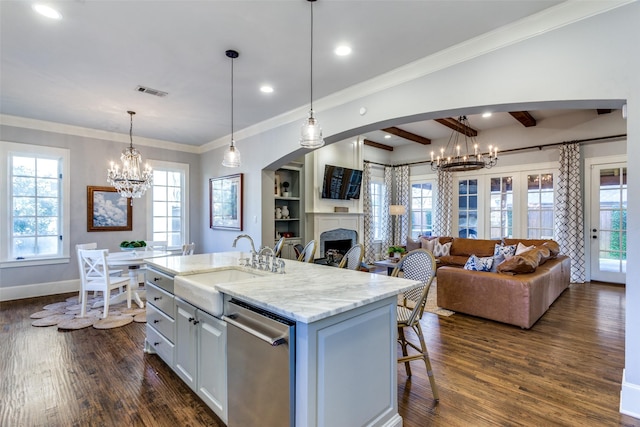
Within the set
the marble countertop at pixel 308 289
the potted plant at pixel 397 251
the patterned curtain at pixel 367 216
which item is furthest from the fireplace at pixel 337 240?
the marble countertop at pixel 308 289

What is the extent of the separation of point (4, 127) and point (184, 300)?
4.93 m

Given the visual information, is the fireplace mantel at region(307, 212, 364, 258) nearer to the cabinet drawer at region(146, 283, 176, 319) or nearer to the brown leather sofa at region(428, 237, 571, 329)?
the brown leather sofa at region(428, 237, 571, 329)

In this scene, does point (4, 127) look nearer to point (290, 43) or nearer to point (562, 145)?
point (290, 43)

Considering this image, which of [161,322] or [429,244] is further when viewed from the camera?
[429,244]

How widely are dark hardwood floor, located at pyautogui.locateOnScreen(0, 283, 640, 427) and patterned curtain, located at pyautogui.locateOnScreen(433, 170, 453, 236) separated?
3.90 meters

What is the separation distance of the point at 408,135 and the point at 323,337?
659 centimetres

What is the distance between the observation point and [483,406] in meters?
2.18

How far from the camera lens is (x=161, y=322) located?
269 cm

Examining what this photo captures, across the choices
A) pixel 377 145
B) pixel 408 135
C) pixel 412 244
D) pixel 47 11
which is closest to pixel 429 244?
pixel 412 244

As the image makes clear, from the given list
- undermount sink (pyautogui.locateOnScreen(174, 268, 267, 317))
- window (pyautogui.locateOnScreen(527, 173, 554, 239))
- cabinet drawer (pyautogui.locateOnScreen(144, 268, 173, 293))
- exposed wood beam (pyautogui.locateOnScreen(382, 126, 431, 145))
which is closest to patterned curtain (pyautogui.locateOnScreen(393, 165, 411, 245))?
exposed wood beam (pyautogui.locateOnScreen(382, 126, 431, 145))

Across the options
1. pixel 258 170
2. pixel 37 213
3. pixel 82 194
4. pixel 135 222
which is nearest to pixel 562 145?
pixel 258 170

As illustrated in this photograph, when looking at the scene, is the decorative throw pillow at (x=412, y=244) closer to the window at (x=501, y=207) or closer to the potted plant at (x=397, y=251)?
the potted plant at (x=397, y=251)

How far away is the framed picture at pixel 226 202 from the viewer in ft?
17.9

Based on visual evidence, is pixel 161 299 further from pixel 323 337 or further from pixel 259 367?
pixel 323 337
